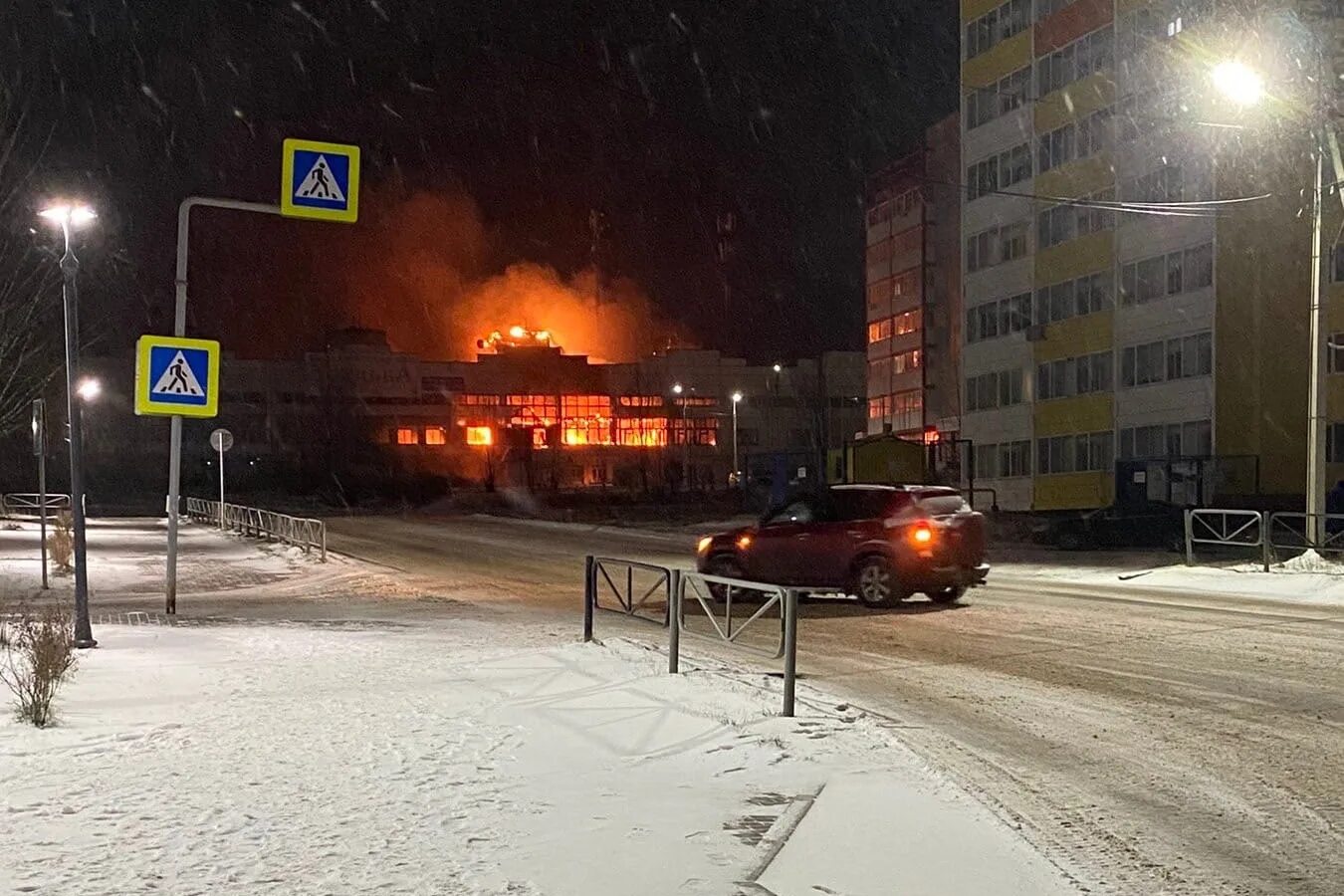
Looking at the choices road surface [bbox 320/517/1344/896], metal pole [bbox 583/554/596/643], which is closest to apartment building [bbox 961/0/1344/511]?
road surface [bbox 320/517/1344/896]

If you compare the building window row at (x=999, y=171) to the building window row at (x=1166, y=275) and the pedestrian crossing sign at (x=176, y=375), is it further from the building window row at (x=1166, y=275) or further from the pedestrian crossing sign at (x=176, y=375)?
the pedestrian crossing sign at (x=176, y=375)

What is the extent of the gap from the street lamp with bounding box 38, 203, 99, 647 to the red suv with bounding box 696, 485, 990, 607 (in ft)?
26.9

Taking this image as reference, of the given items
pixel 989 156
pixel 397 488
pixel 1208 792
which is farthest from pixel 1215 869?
pixel 397 488

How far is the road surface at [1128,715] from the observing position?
6.17 meters

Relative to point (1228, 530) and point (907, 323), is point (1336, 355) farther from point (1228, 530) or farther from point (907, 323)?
point (907, 323)

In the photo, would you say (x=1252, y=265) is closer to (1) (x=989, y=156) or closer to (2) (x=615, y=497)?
(1) (x=989, y=156)

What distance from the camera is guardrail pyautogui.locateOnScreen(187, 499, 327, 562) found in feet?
96.4

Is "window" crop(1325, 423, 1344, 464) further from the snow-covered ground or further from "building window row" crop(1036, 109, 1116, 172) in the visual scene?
the snow-covered ground

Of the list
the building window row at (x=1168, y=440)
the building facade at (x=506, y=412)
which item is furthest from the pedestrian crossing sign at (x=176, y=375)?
the building facade at (x=506, y=412)

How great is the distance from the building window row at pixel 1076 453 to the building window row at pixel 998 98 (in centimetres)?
1501

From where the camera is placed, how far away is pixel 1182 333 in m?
46.2

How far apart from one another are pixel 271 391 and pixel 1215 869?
10385 cm

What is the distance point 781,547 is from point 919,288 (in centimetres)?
6711

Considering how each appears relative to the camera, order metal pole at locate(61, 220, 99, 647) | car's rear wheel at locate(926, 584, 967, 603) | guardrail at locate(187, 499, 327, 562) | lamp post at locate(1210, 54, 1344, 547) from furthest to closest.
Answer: guardrail at locate(187, 499, 327, 562), lamp post at locate(1210, 54, 1344, 547), car's rear wheel at locate(926, 584, 967, 603), metal pole at locate(61, 220, 99, 647)
